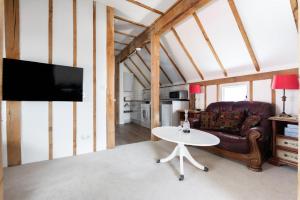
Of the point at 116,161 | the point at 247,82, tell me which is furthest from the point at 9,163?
the point at 247,82

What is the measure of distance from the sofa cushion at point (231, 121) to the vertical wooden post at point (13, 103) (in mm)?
3736

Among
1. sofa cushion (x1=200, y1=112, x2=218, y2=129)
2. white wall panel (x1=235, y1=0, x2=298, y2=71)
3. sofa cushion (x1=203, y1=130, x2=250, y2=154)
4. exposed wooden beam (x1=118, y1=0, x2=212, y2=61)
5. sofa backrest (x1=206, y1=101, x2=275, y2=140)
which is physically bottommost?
sofa cushion (x1=203, y1=130, x2=250, y2=154)

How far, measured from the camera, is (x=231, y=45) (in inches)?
125

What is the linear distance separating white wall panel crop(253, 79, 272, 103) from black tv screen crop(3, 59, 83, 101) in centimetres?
376

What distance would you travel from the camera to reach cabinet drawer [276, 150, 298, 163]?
2.22 meters

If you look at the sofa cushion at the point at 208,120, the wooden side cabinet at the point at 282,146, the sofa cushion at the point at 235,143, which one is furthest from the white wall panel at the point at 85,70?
the wooden side cabinet at the point at 282,146

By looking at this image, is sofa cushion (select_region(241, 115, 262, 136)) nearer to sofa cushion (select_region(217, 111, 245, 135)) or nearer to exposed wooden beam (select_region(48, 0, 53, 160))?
sofa cushion (select_region(217, 111, 245, 135))

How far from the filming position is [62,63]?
279 cm

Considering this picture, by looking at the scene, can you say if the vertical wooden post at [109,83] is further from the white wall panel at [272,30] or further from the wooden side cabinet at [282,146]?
the wooden side cabinet at [282,146]

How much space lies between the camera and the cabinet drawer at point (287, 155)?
7.29 feet

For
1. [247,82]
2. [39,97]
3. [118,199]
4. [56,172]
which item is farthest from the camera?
[247,82]

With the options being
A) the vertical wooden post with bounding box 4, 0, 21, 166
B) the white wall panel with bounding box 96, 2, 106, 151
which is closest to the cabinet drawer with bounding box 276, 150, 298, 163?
the white wall panel with bounding box 96, 2, 106, 151

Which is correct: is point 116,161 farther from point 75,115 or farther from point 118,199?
point 75,115

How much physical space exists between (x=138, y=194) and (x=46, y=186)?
119 centimetres
